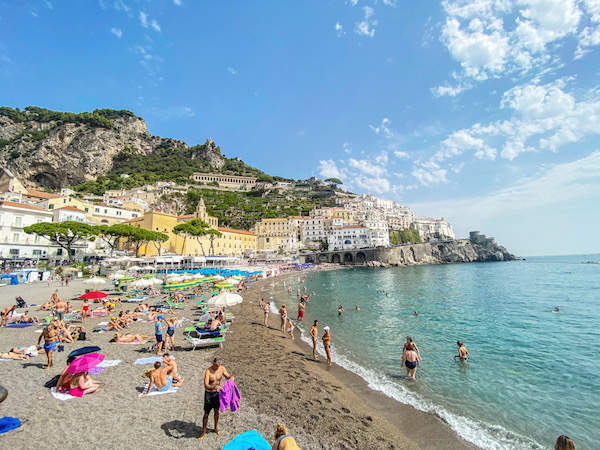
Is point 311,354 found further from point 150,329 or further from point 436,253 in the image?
point 436,253

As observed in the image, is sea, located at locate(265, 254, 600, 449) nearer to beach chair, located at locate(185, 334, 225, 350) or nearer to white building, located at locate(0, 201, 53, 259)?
beach chair, located at locate(185, 334, 225, 350)

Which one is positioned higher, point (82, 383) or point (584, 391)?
point (82, 383)

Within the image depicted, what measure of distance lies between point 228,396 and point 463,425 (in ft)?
17.1

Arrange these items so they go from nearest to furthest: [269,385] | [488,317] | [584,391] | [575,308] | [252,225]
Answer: [269,385] → [584,391] → [488,317] → [575,308] → [252,225]

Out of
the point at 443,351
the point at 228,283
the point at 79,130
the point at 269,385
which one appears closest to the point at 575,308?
the point at 443,351

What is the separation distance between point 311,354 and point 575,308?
2171cm

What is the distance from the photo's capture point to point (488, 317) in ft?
55.1

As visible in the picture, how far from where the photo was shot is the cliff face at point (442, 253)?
244 feet

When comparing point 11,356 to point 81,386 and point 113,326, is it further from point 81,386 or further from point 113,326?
point 81,386

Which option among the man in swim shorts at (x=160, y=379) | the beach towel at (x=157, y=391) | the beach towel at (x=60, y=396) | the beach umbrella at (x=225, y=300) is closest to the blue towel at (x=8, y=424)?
the beach towel at (x=60, y=396)

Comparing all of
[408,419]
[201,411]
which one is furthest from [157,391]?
[408,419]

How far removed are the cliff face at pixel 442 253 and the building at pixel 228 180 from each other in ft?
207

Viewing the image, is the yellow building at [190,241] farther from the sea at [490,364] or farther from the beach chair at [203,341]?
the beach chair at [203,341]

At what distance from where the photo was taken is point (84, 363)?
5723mm
